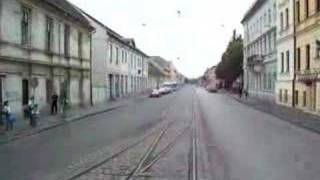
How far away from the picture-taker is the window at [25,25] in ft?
104

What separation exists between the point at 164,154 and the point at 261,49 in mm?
49665

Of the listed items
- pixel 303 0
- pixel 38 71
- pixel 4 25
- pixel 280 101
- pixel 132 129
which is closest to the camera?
pixel 132 129

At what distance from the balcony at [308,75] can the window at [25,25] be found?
16.5 m

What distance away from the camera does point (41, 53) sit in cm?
3497

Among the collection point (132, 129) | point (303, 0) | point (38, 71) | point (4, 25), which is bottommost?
point (132, 129)

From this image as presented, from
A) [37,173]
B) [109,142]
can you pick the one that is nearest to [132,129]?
[109,142]

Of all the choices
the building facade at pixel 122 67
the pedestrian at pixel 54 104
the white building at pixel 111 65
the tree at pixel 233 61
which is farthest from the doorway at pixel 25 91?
the tree at pixel 233 61

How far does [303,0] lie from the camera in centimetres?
4006

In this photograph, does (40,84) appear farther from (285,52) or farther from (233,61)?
(233,61)

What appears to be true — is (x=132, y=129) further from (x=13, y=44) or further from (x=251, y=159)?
(x=251, y=159)

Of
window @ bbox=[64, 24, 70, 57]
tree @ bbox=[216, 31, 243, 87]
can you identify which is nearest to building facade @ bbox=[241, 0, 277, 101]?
tree @ bbox=[216, 31, 243, 87]

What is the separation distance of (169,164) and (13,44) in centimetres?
1761

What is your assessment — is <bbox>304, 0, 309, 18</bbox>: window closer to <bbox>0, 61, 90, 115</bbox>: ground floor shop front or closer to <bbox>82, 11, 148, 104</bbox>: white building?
<bbox>0, 61, 90, 115</bbox>: ground floor shop front

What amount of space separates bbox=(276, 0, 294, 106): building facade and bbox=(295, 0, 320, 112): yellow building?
1793mm
